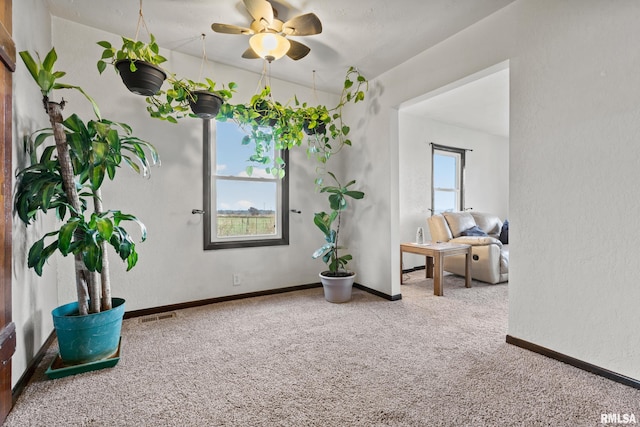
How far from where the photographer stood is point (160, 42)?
271 cm

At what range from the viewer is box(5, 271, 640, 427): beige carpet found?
1.42 meters

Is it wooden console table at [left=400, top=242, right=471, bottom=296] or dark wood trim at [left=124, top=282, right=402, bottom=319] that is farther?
wooden console table at [left=400, top=242, right=471, bottom=296]

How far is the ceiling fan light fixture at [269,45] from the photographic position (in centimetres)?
216

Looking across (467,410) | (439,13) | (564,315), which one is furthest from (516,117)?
(467,410)

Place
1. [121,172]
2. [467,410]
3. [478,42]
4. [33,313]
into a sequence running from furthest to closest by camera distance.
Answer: [121,172]
[478,42]
[33,313]
[467,410]

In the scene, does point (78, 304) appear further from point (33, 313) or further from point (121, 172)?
point (121, 172)

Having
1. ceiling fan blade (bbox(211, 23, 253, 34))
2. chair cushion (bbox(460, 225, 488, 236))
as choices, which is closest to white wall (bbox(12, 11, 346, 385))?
ceiling fan blade (bbox(211, 23, 253, 34))

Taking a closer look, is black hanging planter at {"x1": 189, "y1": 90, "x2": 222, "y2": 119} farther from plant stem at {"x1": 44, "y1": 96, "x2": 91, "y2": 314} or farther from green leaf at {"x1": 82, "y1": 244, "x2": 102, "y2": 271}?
green leaf at {"x1": 82, "y1": 244, "x2": 102, "y2": 271}

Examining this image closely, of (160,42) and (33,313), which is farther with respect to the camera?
(160,42)

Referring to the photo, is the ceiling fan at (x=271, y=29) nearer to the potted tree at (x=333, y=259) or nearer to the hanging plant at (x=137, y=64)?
the hanging plant at (x=137, y=64)

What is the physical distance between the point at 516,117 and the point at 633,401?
71.2 inches

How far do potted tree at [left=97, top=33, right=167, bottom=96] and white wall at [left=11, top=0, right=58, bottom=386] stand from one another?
394mm

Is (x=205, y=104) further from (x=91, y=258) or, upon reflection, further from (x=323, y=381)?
(x=323, y=381)

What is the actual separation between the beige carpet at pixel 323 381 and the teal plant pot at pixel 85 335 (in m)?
0.13
